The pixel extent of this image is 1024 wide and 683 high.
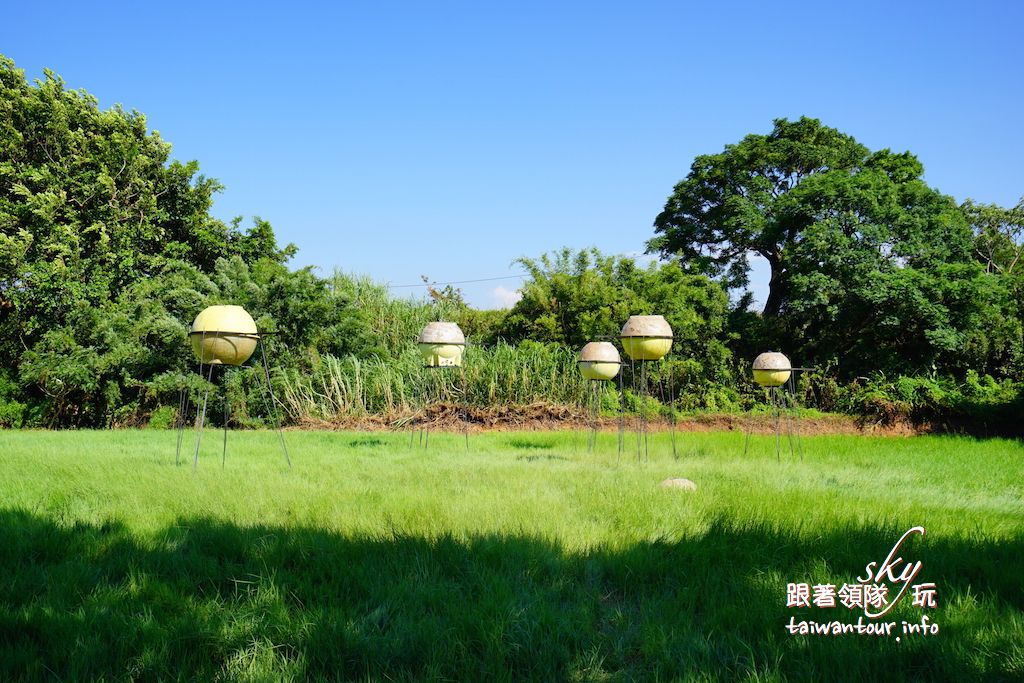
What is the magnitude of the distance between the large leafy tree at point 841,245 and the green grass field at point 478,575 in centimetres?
834

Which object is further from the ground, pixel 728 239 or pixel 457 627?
pixel 728 239

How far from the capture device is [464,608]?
10.5 feet

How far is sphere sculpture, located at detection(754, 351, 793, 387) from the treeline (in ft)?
9.35

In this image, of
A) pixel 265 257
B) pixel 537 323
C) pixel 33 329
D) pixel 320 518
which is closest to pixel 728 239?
pixel 537 323

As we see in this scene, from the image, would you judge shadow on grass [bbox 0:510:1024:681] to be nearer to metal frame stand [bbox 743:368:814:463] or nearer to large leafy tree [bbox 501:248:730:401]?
metal frame stand [bbox 743:368:814:463]

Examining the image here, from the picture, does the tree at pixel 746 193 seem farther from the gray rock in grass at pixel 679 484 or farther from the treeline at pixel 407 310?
the gray rock in grass at pixel 679 484

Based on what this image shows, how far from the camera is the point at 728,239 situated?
18.0 metres

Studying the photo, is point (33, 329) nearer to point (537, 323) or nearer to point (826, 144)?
point (537, 323)

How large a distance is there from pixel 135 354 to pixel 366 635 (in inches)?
480

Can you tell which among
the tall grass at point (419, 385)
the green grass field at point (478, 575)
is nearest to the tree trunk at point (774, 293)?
the tall grass at point (419, 385)

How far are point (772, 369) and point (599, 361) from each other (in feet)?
8.42

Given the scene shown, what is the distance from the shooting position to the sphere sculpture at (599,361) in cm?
913

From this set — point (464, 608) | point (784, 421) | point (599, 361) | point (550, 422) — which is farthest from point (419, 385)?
point (464, 608)

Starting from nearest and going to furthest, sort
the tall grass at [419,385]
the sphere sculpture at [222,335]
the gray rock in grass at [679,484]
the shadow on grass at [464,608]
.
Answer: the shadow on grass at [464,608] → the gray rock in grass at [679,484] → the sphere sculpture at [222,335] → the tall grass at [419,385]
